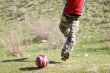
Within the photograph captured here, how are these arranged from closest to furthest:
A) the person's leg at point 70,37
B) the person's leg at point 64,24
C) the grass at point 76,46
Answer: the grass at point 76,46 < the person's leg at point 70,37 < the person's leg at point 64,24

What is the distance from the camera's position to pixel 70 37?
9156 mm

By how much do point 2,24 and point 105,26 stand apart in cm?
759

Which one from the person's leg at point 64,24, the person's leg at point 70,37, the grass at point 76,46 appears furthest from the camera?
the person's leg at point 64,24

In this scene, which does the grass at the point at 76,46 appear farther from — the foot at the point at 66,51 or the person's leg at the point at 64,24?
the person's leg at the point at 64,24

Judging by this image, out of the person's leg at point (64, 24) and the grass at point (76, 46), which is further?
the person's leg at point (64, 24)

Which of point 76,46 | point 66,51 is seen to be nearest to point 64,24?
point 66,51

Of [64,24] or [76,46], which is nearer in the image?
[64,24]

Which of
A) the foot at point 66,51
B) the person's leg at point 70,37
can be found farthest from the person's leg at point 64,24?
the foot at point 66,51

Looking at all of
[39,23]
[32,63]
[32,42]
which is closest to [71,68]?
[32,63]

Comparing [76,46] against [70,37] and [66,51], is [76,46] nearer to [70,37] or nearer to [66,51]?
[70,37]

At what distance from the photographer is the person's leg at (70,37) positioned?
355 inches

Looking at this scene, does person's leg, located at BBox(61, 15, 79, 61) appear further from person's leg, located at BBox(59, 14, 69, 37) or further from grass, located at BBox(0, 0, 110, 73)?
grass, located at BBox(0, 0, 110, 73)

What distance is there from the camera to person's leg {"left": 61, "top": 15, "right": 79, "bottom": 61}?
9.02 meters

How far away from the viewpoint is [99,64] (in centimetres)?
901
